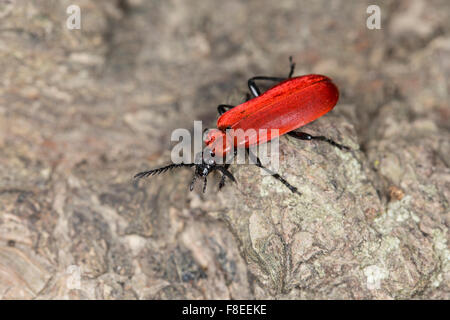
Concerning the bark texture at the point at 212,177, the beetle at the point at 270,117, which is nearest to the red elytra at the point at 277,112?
the beetle at the point at 270,117

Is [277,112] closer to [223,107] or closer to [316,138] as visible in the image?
[316,138]

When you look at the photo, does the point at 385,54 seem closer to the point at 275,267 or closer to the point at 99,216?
the point at 275,267

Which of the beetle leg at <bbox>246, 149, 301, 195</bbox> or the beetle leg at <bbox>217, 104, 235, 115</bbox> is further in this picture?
the beetle leg at <bbox>217, 104, 235, 115</bbox>

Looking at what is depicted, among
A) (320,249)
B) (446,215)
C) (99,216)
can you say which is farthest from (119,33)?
(446,215)

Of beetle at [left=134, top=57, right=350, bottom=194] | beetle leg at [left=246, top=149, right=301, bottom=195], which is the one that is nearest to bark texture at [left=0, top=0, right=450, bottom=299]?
beetle leg at [left=246, top=149, right=301, bottom=195]

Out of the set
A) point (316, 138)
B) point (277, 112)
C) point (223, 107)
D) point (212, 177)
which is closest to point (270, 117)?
point (277, 112)

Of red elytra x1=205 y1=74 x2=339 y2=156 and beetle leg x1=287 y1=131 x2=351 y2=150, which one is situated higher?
red elytra x1=205 y1=74 x2=339 y2=156

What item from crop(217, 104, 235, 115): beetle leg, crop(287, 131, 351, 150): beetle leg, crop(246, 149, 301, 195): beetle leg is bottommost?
crop(246, 149, 301, 195): beetle leg

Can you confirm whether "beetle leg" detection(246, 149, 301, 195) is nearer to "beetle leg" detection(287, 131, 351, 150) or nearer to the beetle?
the beetle
